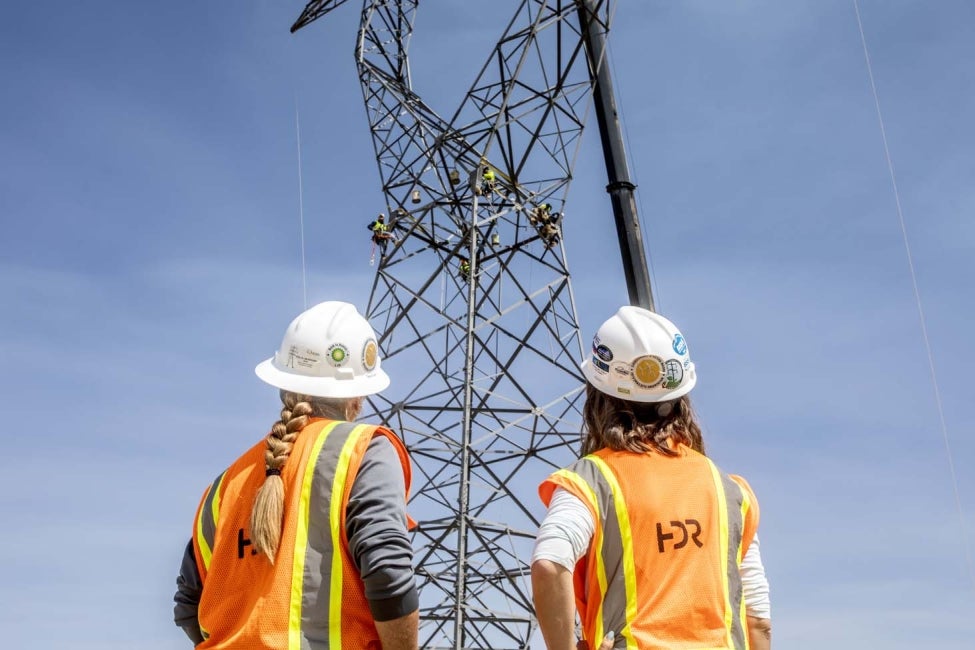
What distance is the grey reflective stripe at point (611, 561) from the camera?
2.72m

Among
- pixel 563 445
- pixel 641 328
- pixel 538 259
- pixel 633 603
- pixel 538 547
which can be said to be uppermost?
pixel 538 259

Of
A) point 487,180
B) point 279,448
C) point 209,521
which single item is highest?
point 487,180

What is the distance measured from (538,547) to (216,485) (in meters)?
1.02

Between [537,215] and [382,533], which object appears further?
[537,215]

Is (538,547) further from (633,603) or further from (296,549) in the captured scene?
(296,549)

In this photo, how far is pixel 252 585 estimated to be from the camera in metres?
2.67

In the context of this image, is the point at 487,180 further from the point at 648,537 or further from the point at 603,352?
the point at 648,537

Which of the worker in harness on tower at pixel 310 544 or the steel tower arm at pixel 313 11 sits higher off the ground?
the steel tower arm at pixel 313 11

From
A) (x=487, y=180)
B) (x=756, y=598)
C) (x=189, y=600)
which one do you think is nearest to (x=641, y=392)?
(x=756, y=598)

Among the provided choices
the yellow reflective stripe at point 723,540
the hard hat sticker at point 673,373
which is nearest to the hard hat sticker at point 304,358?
the hard hat sticker at point 673,373

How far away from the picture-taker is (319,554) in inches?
104

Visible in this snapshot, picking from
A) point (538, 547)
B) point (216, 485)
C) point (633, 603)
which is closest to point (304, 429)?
point (216, 485)

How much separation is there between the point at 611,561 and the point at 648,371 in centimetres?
66

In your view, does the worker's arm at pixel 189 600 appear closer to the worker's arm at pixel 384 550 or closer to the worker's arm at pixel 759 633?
the worker's arm at pixel 384 550
